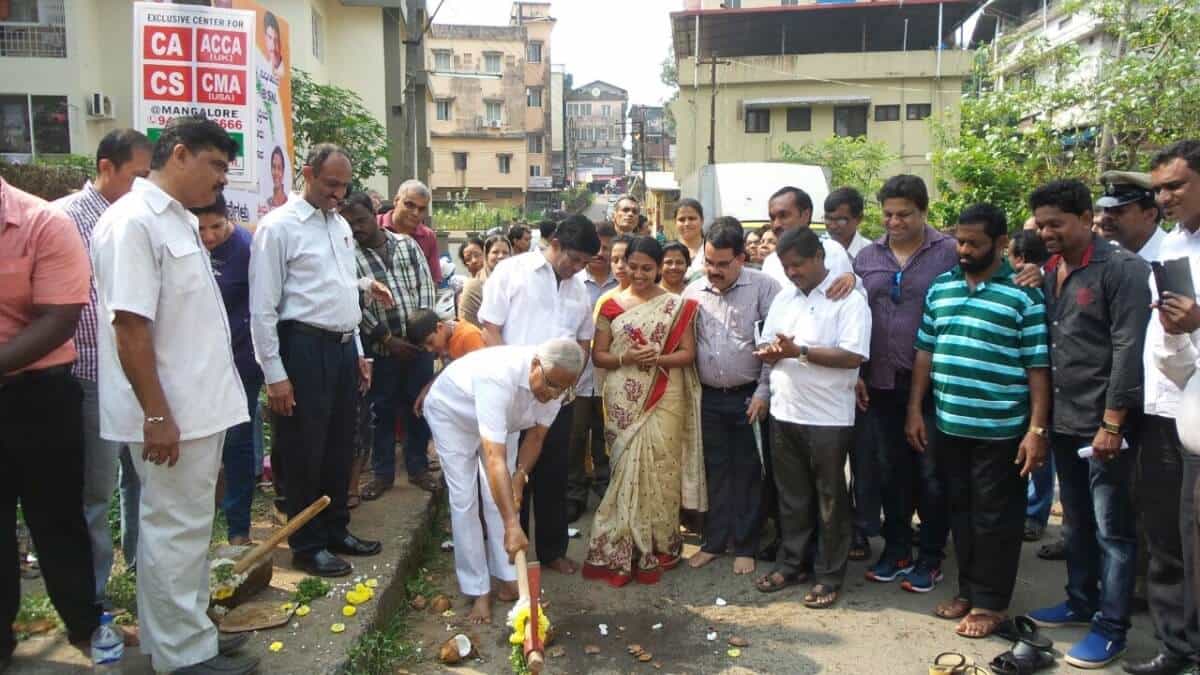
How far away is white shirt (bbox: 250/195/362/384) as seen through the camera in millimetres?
3965

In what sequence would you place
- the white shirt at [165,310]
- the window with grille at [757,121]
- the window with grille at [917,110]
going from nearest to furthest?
the white shirt at [165,310] < the window with grille at [917,110] < the window with grille at [757,121]

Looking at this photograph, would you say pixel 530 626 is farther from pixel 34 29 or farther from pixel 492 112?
pixel 492 112

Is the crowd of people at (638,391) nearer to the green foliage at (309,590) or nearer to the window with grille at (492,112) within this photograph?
the green foliage at (309,590)

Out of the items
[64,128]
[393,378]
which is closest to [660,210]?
[64,128]

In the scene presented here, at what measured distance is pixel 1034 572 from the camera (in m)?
4.82

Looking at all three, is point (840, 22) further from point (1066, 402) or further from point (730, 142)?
point (1066, 402)

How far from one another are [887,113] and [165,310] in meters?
33.7

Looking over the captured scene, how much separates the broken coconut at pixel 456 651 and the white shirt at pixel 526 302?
5.13ft

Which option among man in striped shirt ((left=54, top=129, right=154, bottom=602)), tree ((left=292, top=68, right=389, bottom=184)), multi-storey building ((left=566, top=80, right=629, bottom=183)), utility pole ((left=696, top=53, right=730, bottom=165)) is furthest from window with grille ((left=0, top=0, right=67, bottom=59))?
multi-storey building ((left=566, top=80, right=629, bottom=183))

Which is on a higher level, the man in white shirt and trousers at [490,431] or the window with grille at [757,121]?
the window with grille at [757,121]

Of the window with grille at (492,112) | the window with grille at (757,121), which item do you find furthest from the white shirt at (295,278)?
the window with grille at (492,112)

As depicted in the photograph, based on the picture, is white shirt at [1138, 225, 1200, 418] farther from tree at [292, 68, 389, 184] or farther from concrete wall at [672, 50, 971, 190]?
concrete wall at [672, 50, 971, 190]

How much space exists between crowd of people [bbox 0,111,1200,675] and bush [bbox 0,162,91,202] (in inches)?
234

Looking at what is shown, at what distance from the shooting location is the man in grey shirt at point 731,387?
472 cm
